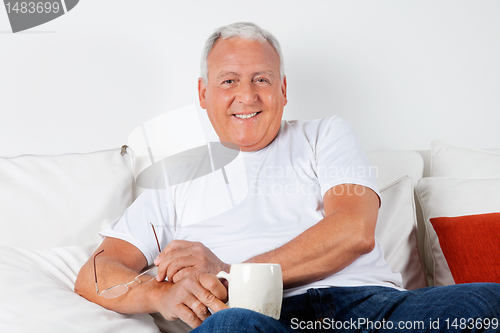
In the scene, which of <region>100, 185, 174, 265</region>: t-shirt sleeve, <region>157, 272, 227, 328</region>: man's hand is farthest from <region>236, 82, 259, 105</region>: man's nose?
<region>157, 272, 227, 328</region>: man's hand

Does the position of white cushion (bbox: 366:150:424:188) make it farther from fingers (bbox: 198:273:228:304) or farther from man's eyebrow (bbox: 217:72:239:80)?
fingers (bbox: 198:273:228:304)

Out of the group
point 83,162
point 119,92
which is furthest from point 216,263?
point 119,92

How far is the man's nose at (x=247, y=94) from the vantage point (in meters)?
1.25

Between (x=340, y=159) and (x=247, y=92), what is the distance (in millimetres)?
366

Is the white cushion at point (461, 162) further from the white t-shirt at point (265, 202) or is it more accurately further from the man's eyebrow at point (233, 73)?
the man's eyebrow at point (233, 73)

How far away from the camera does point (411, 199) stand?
133cm

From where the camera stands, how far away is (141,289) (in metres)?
0.94

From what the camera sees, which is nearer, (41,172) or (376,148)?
(41,172)

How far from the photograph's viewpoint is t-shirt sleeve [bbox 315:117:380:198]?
3.49 feet

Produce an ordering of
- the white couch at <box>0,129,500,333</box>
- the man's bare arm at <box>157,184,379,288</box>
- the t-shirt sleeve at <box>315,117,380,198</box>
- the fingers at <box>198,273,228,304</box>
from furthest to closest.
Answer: the white couch at <box>0,129,500,333</box>
the t-shirt sleeve at <box>315,117,380,198</box>
the man's bare arm at <box>157,184,379,288</box>
the fingers at <box>198,273,228,304</box>

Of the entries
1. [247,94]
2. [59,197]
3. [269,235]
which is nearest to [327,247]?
[269,235]

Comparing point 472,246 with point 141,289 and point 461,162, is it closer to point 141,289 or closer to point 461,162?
point 461,162

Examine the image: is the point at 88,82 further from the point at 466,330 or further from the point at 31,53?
the point at 466,330

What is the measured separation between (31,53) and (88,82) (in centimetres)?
24
